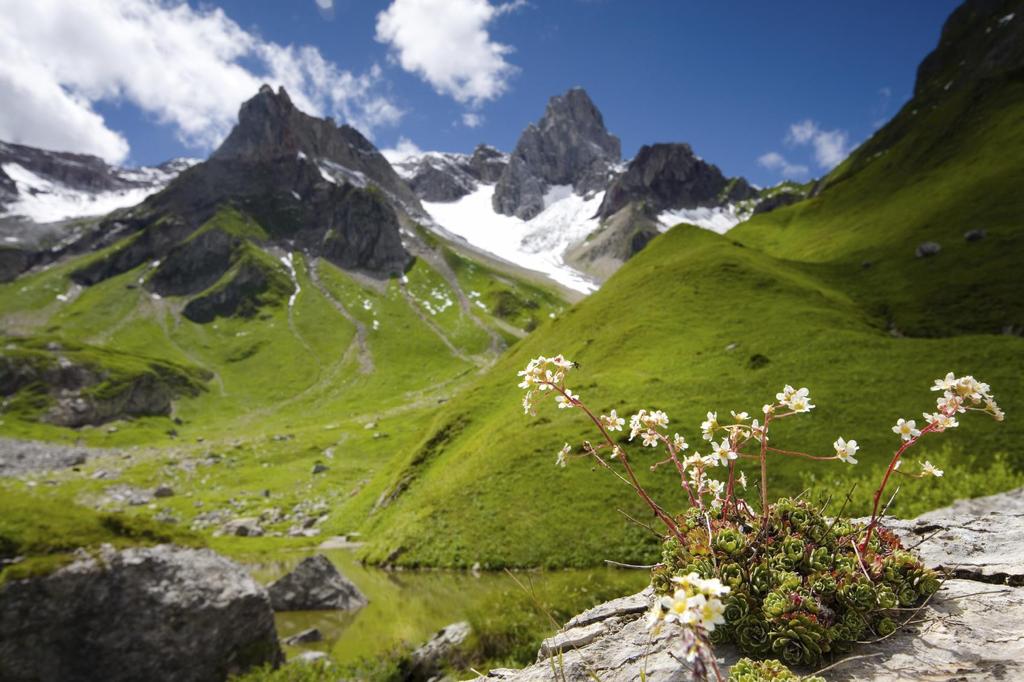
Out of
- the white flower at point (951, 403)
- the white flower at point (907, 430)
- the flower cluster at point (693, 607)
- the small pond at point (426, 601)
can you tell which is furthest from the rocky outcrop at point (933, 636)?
the small pond at point (426, 601)

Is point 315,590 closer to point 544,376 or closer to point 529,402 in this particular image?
point 529,402

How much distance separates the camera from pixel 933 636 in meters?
4.49

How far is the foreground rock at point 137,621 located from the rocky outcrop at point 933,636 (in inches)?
665

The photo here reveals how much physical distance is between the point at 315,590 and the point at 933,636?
3042 centimetres

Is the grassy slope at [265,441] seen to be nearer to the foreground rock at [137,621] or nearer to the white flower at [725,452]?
the foreground rock at [137,621]

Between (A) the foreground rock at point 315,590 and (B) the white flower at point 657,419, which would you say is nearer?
(B) the white flower at point 657,419

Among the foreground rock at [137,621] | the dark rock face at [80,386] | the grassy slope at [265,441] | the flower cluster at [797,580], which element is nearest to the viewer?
the flower cluster at [797,580]

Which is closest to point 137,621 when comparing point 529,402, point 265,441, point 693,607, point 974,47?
point 529,402

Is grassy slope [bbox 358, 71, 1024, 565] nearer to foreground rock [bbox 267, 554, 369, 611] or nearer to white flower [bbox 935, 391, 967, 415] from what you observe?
foreground rock [bbox 267, 554, 369, 611]

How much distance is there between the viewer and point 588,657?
545 centimetres

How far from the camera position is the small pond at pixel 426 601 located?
16.3m

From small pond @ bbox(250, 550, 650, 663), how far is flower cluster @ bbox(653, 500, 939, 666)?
11551 mm

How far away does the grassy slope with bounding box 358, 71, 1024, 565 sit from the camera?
2816 centimetres

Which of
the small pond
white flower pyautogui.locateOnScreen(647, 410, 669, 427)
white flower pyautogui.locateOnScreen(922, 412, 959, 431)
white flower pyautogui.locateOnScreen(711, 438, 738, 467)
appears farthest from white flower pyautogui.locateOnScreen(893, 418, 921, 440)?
the small pond
